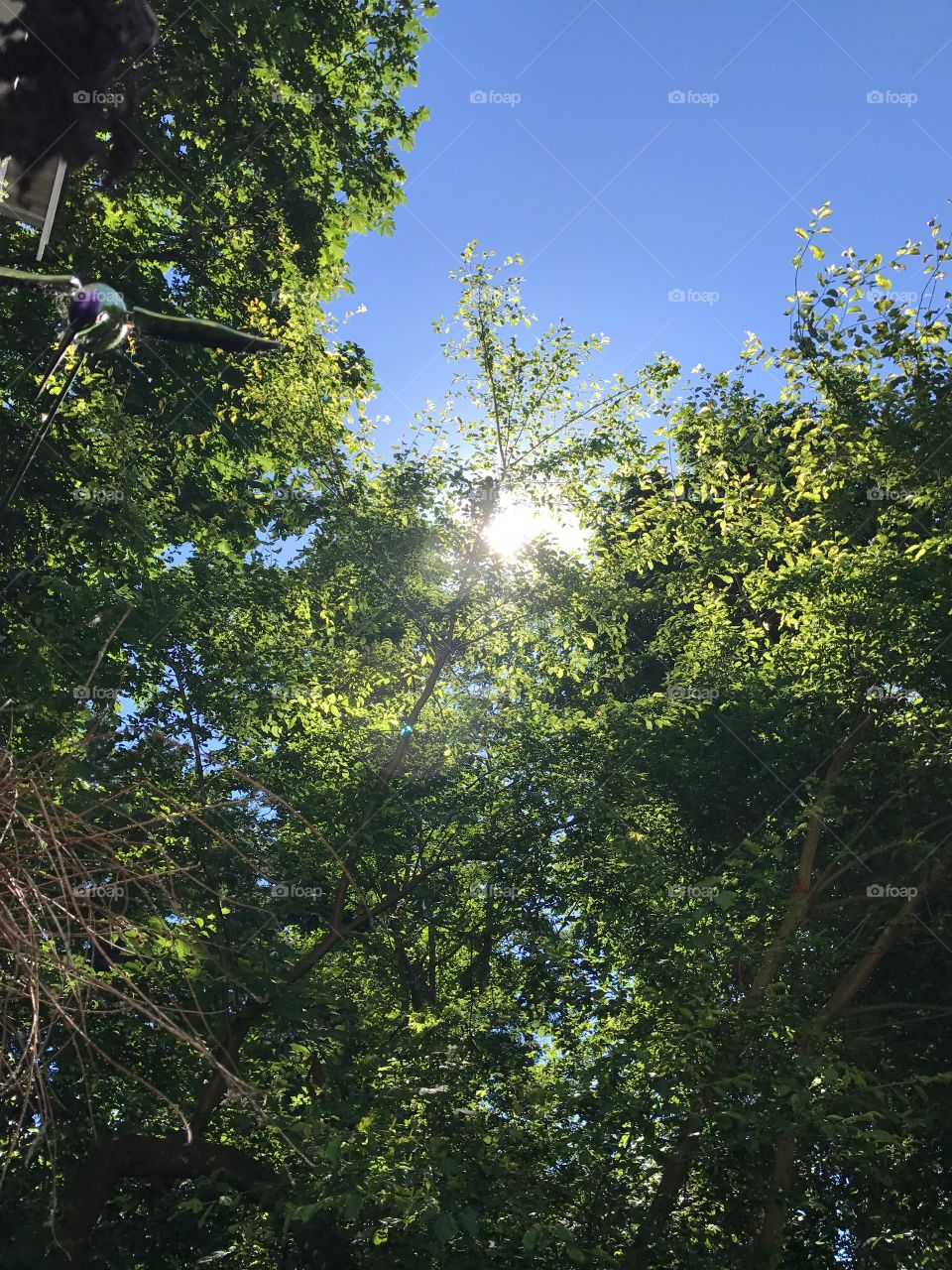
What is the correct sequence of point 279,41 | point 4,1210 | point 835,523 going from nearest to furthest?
point 4,1210
point 279,41
point 835,523

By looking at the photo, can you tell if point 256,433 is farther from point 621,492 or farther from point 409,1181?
point 409,1181

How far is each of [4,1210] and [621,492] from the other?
8890 mm

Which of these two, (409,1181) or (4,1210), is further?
(4,1210)

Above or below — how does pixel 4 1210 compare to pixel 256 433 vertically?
below

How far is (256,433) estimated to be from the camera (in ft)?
35.3

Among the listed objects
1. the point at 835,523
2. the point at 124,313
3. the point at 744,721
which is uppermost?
the point at 835,523

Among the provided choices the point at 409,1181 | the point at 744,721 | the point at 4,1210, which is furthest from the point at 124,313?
the point at 744,721

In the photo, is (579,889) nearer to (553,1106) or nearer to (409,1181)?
(553,1106)

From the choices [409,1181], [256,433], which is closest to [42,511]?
[256,433]

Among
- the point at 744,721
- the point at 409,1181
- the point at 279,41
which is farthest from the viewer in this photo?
the point at 744,721

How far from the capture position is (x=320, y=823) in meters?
9.62

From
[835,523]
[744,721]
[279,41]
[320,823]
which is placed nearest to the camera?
[279,41]

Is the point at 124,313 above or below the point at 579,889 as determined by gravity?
below

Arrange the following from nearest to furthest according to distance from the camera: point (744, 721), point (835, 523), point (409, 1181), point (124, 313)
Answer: point (124, 313) < point (409, 1181) < point (835, 523) < point (744, 721)
